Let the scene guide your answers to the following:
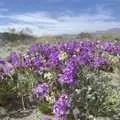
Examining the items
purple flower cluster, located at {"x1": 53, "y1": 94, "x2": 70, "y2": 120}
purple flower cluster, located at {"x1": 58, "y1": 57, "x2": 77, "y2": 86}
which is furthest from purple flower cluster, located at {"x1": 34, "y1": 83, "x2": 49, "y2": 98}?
purple flower cluster, located at {"x1": 53, "y1": 94, "x2": 70, "y2": 120}

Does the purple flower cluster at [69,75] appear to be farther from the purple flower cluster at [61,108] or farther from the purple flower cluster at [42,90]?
the purple flower cluster at [61,108]

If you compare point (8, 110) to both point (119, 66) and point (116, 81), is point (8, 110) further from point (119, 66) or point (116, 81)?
point (119, 66)

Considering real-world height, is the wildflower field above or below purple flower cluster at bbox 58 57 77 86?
below

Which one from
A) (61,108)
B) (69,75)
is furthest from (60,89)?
(61,108)

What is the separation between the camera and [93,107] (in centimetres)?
643

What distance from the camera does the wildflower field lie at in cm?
627

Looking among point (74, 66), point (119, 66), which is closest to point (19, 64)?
point (74, 66)

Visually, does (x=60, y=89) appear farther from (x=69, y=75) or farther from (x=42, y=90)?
(x=69, y=75)

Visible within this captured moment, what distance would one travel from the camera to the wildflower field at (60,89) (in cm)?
627

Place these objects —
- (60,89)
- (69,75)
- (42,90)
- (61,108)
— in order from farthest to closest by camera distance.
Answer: (60,89)
(42,90)
(69,75)
(61,108)

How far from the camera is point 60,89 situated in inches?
283

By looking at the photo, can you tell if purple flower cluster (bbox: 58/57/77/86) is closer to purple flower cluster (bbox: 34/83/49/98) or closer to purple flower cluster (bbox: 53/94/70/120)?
purple flower cluster (bbox: 34/83/49/98)

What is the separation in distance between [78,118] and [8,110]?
136 centimetres

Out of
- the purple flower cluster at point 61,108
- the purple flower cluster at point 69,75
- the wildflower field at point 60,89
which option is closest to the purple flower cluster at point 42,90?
the wildflower field at point 60,89
